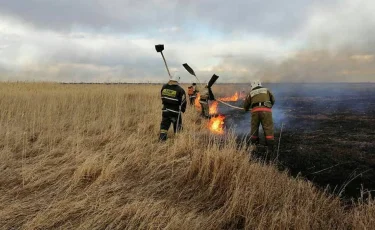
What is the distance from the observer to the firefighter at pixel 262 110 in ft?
26.3

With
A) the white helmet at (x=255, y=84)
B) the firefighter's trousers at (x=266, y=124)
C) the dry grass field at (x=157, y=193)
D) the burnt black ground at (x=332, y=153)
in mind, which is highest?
the white helmet at (x=255, y=84)

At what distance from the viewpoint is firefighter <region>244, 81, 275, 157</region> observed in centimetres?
802

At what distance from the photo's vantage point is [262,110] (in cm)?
813

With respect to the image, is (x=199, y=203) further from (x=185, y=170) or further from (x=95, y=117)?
(x=95, y=117)

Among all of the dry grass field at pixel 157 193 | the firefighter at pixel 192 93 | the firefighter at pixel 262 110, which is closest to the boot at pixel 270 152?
the firefighter at pixel 262 110

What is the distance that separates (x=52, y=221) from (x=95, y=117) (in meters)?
8.43

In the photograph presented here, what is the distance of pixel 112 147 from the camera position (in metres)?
6.93

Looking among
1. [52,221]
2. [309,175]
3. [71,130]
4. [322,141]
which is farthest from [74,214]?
[322,141]

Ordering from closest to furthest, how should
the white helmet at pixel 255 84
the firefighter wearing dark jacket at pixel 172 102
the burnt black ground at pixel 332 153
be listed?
the burnt black ground at pixel 332 153, the firefighter wearing dark jacket at pixel 172 102, the white helmet at pixel 255 84

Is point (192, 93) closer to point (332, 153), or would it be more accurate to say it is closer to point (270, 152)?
point (270, 152)

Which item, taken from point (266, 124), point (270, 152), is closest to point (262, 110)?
point (266, 124)

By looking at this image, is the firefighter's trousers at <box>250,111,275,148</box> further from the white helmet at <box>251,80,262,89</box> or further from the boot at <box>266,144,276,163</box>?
the white helmet at <box>251,80,262,89</box>

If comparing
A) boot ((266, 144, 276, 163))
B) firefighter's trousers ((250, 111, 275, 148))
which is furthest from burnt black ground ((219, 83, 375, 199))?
firefighter's trousers ((250, 111, 275, 148))

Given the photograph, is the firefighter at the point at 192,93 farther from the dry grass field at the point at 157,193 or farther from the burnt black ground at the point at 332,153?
the dry grass field at the point at 157,193
